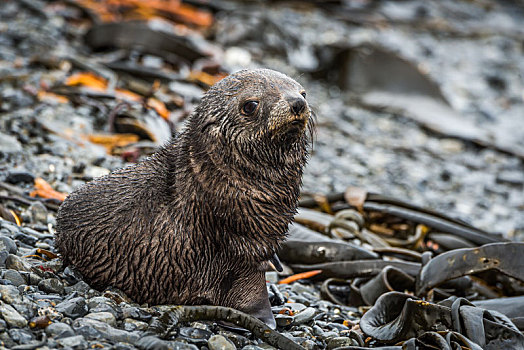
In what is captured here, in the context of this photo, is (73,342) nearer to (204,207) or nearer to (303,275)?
(204,207)

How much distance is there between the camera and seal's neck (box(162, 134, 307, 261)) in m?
3.37

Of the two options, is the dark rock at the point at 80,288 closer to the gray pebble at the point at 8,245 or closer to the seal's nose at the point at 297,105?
the gray pebble at the point at 8,245

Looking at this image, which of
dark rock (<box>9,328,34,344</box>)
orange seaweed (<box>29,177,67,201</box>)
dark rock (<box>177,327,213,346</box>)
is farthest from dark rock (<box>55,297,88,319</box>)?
orange seaweed (<box>29,177,67,201</box>)

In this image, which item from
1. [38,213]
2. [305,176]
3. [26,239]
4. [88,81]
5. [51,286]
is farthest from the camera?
[88,81]

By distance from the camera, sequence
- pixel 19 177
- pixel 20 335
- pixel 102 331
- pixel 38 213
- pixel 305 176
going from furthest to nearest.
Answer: pixel 305 176 → pixel 19 177 → pixel 38 213 → pixel 102 331 → pixel 20 335

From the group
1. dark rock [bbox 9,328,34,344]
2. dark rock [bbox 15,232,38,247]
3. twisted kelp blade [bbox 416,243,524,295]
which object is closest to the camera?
dark rock [bbox 9,328,34,344]

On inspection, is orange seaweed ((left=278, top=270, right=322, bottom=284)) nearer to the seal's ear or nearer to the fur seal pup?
the seal's ear

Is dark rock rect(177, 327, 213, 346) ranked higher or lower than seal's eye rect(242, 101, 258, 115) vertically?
lower

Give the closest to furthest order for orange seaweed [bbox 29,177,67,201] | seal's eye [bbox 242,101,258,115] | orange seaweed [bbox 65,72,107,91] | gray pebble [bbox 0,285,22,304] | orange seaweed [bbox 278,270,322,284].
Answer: gray pebble [bbox 0,285,22,304] → seal's eye [bbox 242,101,258,115] → orange seaweed [bbox 278,270,322,284] → orange seaweed [bbox 29,177,67,201] → orange seaweed [bbox 65,72,107,91]

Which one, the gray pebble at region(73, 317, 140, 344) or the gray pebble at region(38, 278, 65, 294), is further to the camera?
the gray pebble at region(38, 278, 65, 294)

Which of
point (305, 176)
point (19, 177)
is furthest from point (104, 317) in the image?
point (305, 176)

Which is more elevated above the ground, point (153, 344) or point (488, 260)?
point (488, 260)

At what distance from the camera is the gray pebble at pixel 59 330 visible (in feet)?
9.68

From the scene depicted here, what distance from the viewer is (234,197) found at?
3.36m
